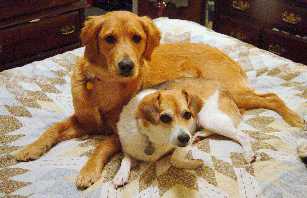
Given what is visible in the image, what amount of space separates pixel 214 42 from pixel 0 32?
146 centimetres

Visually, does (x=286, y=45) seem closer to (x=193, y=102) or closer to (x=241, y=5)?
(x=241, y=5)

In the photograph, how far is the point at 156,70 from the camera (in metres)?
2.24

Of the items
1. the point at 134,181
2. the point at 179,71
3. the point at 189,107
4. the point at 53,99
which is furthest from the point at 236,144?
the point at 53,99

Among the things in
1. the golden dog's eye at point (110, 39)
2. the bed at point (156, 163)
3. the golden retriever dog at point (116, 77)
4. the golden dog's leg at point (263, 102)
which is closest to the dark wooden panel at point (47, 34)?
the bed at point (156, 163)

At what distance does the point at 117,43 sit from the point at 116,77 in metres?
0.15

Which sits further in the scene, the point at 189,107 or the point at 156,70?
the point at 156,70

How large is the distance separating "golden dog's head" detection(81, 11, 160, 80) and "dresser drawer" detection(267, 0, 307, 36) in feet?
4.84

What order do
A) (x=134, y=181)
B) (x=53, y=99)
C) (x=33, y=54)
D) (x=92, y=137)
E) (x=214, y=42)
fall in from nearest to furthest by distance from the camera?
1. (x=134, y=181)
2. (x=92, y=137)
3. (x=53, y=99)
4. (x=214, y=42)
5. (x=33, y=54)

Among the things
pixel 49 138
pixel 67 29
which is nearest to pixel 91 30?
pixel 49 138

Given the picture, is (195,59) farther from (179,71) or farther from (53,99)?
(53,99)

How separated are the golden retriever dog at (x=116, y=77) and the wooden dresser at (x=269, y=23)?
1.01m

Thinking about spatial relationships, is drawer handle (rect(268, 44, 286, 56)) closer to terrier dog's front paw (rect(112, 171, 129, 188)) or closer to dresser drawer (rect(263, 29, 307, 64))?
dresser drawer (rect(263, 29, 307, 64))

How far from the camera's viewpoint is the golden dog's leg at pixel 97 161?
1.59 meters

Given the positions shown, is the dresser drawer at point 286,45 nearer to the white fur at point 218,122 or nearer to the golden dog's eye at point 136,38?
the white fur at point 218,122
